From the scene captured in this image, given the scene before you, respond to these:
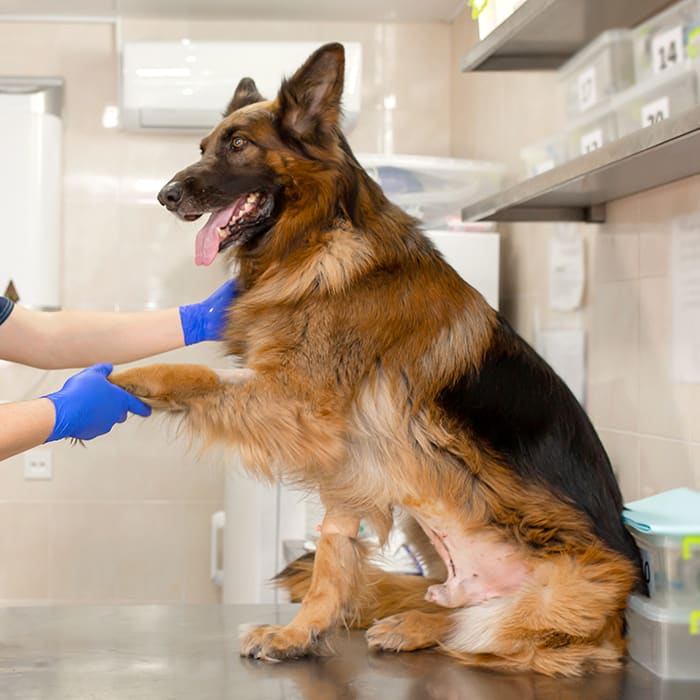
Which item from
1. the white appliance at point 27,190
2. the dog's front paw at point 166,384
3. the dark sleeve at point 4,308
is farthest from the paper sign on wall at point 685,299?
the white appliance at point 27,190

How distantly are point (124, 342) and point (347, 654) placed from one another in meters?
0.86

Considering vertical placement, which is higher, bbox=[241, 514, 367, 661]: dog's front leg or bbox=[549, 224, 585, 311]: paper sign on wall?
bbox=[549, 224, 585, 311]: paper sign on wall

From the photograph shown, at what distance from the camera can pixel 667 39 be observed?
2049 millimetres

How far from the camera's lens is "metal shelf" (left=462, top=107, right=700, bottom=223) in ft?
4.82

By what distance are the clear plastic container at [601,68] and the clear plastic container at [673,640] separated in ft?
4.29

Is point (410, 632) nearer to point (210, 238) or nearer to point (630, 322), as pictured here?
point (210, 238)

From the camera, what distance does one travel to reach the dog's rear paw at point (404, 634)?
1.66 m

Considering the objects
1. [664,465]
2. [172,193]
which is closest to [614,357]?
[664,465]

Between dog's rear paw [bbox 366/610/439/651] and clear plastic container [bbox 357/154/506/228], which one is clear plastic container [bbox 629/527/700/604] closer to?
dog's rear paw [bbox 366/610/439/651]

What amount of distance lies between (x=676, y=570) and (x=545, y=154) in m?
1.62

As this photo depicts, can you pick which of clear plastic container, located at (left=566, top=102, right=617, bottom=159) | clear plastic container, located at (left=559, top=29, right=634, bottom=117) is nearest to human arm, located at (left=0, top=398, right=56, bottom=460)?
clear plastic container, located at (left=566, top=102, right=617, bottom=159)

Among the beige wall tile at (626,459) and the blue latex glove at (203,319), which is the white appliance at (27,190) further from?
the beige wall tile at (626,459)

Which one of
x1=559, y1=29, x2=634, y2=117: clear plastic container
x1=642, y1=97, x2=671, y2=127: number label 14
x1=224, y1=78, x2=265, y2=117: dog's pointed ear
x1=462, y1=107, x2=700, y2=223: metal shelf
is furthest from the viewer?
x1=559, y1=29, x2=634, y2=117: clear plastic container

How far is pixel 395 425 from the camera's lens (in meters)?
1.64
